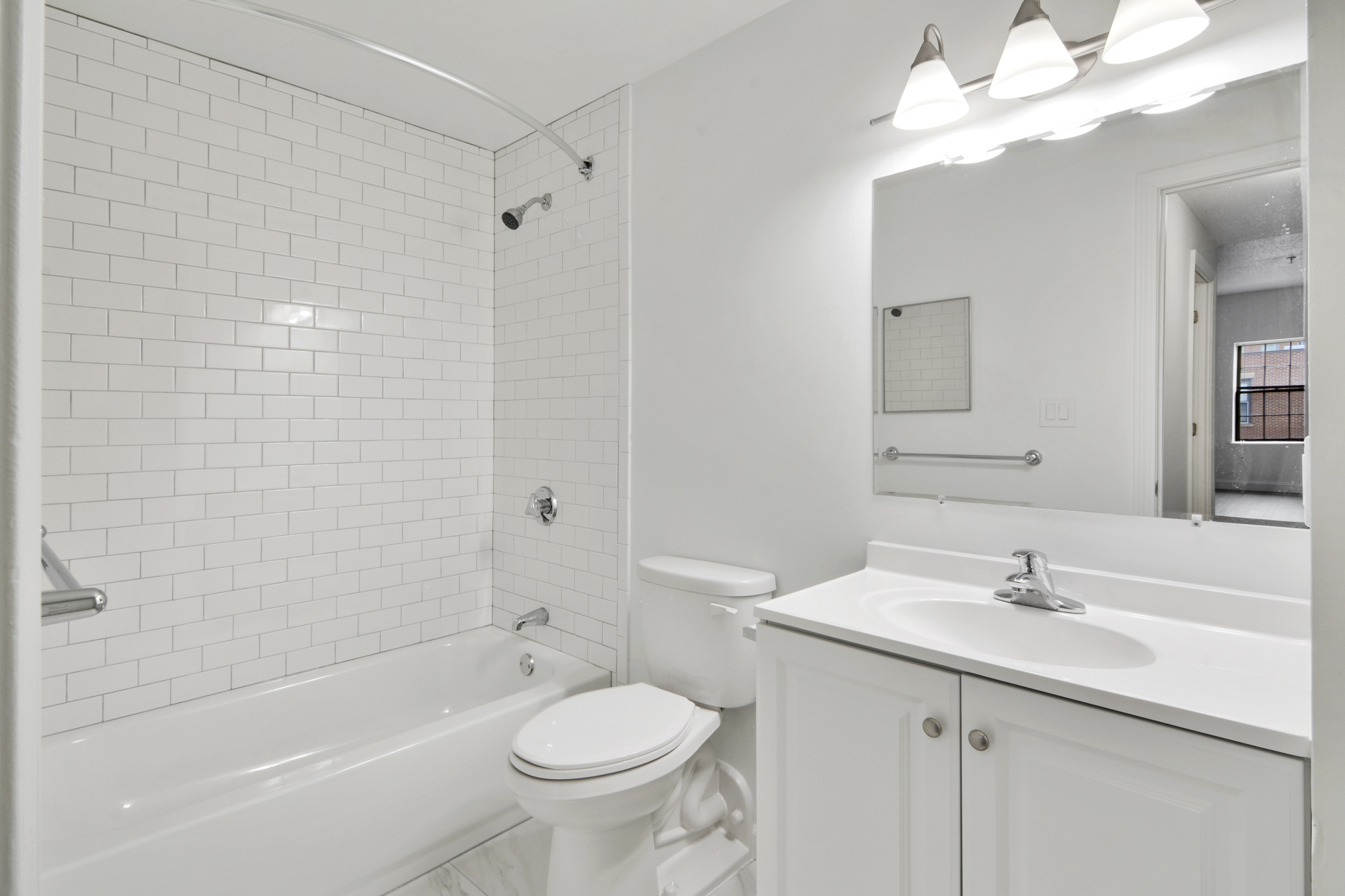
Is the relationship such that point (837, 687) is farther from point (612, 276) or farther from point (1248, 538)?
point (612, 276)

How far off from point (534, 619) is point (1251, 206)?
7.75 ft

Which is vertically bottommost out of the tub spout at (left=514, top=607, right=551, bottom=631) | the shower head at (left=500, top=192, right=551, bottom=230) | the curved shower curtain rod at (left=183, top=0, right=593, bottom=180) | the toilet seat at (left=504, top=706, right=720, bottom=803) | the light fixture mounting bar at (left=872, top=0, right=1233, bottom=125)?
the toilet seat at (left=504, top=706, right=720, bottom=803)

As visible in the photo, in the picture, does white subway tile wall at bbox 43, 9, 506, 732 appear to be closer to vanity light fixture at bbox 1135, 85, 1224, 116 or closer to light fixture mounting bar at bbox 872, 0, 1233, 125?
light fixture mounting bar at bbox 872, 0, 1233, 125

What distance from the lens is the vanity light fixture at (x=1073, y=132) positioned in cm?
134

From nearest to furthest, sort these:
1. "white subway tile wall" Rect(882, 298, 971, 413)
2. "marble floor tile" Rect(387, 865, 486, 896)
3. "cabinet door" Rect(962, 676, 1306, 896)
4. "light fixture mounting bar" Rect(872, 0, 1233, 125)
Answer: "cabinet door" Rect(962, 676, 1306, 896), "light fixture mounting bar" Rect(872, 0, 1233, 125), "white subway tile wall" Rect(882, 298, 971, 413), "marble floor tile" Rect(387, 865, 486, 896)

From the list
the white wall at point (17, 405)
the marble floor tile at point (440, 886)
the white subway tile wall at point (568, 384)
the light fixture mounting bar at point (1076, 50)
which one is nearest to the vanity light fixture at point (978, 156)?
the light fixture mounting bar at point (1076, 50)

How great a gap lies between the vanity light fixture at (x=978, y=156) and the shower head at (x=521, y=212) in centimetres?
153

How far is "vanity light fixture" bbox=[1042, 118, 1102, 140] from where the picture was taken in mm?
1337

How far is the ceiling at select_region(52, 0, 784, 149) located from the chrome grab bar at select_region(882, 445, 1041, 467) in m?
1.31

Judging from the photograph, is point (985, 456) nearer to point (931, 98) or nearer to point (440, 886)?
point (931, 98)

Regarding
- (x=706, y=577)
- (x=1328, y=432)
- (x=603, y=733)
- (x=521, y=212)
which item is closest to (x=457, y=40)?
(x=521, y=212)

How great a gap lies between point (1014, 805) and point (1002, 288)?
3.48ft

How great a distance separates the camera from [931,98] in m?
1.43

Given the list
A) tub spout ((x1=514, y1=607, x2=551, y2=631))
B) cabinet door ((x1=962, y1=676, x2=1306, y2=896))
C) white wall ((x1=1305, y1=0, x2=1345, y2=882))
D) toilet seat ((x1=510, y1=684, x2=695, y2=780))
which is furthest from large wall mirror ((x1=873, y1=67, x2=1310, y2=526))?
tub spout ((x1=514, y1=607, x2=551, y2=631))
